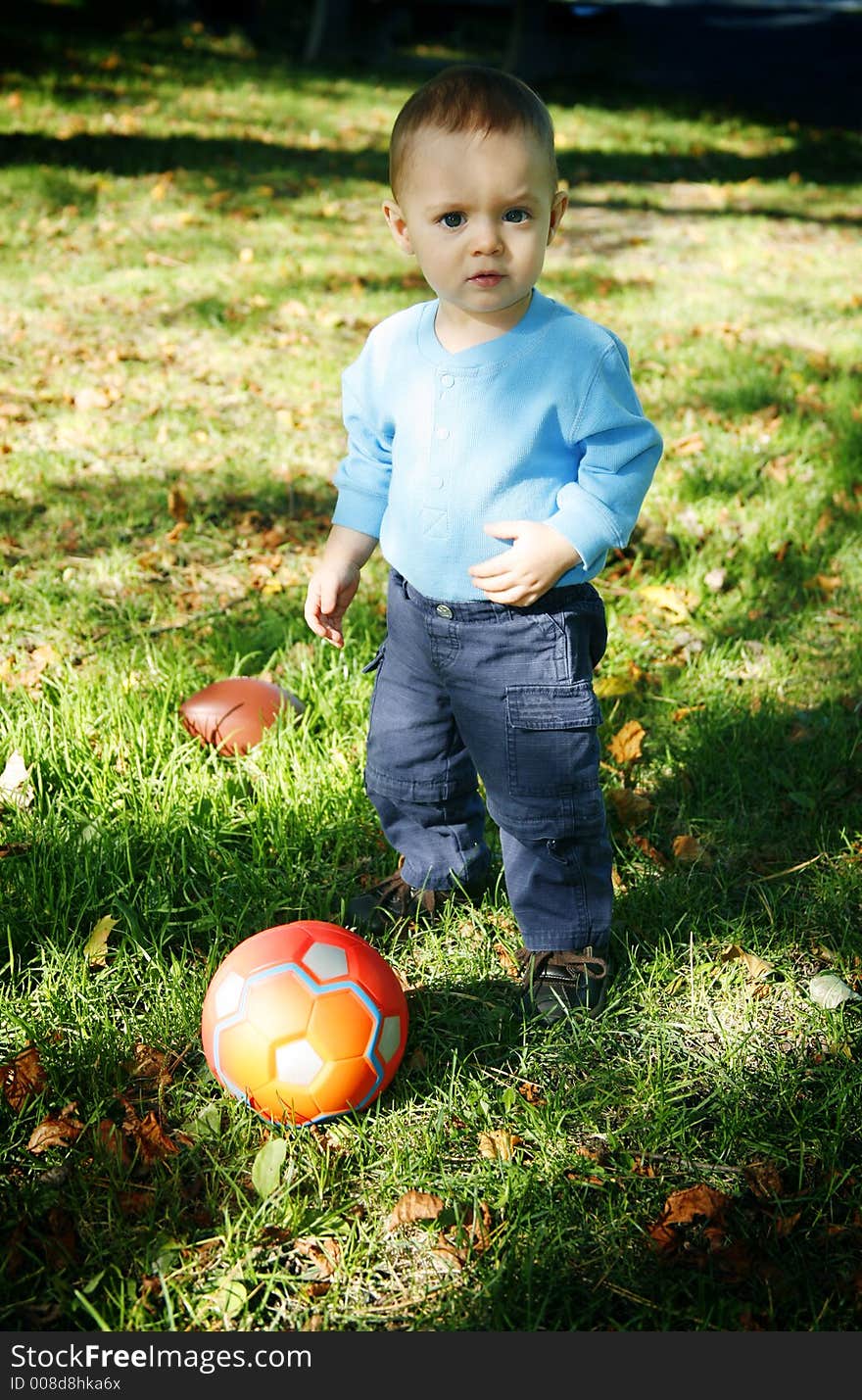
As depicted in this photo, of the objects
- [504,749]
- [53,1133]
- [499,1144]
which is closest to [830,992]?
[499,1144]

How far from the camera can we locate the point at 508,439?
2080 mm

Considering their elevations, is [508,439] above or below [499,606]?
above

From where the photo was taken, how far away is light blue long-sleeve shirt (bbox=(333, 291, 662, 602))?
2.05 meters

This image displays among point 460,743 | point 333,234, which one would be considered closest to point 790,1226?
point 460,743

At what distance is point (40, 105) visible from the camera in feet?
34.3

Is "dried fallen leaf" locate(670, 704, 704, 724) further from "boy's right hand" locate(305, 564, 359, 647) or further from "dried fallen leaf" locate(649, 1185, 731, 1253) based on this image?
"dried fallen leaf" locate(649, 1185, 731, 1253)

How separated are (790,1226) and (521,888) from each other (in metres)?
0.82

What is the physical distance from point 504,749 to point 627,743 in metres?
1.12

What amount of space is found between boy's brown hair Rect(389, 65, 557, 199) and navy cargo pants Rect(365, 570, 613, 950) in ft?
2.64

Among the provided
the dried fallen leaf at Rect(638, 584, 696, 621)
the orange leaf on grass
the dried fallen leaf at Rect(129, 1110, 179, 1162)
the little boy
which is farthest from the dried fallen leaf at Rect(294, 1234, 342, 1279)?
the dried fallen leaf at Rect(638, 584, 696, 621)

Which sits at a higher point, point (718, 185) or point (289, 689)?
point (718, 185)

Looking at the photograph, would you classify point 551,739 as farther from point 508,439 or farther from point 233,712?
point 233,712

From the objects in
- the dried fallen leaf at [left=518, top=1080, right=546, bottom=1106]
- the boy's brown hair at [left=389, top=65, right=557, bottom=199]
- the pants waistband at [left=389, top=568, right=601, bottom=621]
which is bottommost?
the dried fallen leaf at [left=518, top=1080, right=546, bottom=1106]

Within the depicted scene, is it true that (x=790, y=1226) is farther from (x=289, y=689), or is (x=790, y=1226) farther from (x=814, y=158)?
(x=814, y=158)
